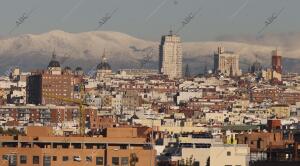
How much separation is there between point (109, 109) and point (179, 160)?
129 m

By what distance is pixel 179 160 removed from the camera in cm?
7006

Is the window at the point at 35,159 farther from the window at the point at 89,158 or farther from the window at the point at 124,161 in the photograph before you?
the window at the point at 124,161

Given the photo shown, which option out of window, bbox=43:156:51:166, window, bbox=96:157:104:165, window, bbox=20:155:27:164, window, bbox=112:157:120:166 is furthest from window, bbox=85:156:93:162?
window, bbox=20:155:27:164

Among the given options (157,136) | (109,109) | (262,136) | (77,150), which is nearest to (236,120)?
(109,109)

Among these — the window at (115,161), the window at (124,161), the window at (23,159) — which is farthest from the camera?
the window at (23,159)

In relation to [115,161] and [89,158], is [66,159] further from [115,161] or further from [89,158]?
[115,161]

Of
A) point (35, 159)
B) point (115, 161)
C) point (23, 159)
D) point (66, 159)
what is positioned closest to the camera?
point (115, 161)

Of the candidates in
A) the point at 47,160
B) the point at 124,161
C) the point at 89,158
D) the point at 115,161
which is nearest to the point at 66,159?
the point at 47,160

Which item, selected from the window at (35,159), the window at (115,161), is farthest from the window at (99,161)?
the window at (35,159)

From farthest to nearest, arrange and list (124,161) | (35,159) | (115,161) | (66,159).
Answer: (66,159)
(35,159)
(115,161)
(124,161)

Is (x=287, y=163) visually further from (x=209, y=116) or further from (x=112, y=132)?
(x=209, y=116)

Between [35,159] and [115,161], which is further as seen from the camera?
[35,159]

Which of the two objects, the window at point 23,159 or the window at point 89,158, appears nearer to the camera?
the window at point 23,159

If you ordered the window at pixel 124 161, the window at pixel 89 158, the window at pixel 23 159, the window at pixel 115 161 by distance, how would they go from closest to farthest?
1. the window at pixel 124 161
2. the window at pixel 115 161
3. the window at pixel 23 159
4. the window at pixel 89 158
